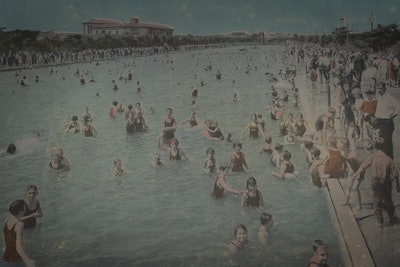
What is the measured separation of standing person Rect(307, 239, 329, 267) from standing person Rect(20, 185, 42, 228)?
146 inches

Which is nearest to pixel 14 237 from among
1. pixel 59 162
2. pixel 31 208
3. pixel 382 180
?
pixel 31 208

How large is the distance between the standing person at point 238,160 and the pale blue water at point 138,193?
0.12 m

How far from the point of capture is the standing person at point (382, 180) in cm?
518

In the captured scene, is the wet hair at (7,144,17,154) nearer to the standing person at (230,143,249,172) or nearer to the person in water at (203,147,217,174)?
the person in water at (203,147,217,174)

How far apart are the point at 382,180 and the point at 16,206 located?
15.9ft

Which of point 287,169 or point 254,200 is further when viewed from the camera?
point 287,169

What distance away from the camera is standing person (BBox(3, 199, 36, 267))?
5.39 metres

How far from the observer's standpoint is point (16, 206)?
588 centimetres

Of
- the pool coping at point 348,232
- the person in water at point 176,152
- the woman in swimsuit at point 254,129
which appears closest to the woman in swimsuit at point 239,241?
the pool coping at point 348,232

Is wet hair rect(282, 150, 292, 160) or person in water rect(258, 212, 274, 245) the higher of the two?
wet hair rect(282, 150, 292, 160)

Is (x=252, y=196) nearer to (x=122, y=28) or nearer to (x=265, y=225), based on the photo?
(x=265, y=225)

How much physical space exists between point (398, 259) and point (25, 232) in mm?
4596

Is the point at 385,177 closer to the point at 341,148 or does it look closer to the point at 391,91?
the point at 341,148

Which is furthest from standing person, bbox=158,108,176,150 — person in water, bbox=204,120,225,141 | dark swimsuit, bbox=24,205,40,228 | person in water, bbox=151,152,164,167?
dark swimsuit, bbox=24,205,40,228
